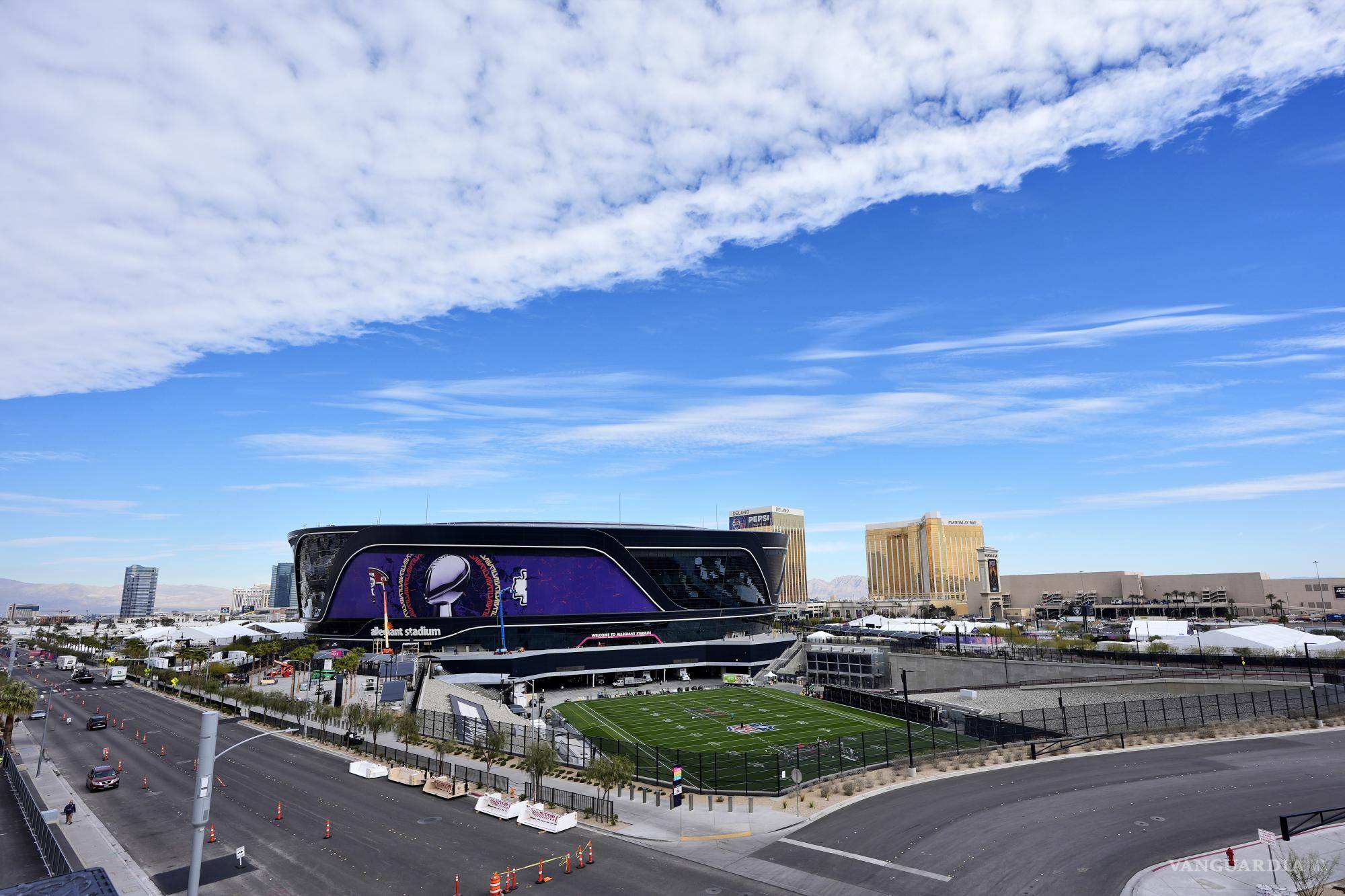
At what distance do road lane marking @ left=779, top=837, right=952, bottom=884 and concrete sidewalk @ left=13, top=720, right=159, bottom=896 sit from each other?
25519 mm

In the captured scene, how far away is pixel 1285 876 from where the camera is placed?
24.5 m

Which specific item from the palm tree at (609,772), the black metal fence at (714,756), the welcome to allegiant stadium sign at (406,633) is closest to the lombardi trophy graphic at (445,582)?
the welcome to allegiant stadium sign at (406,633)

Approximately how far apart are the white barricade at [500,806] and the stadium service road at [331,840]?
0.48 meters

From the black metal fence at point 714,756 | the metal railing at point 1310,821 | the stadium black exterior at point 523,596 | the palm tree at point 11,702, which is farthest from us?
the stadium black exterior at point 523,596

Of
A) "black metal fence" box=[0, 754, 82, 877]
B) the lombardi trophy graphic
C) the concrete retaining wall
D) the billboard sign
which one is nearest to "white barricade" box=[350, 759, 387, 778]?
"black metal fence" box=[0, 754, 82, 877]

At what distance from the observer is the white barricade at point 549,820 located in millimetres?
33438

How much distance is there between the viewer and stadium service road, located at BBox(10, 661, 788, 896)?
26922mm

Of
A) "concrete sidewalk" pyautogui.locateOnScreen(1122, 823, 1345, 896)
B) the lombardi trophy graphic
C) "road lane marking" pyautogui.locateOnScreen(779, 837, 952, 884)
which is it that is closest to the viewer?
"concrete sidewalk" pyautogui.locateOnScreen(1122, 823, 1345, 896)

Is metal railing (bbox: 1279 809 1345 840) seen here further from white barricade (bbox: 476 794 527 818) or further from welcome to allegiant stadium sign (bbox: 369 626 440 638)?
welcome to allegiant stadium sign (bbox: 369 626 440 638)

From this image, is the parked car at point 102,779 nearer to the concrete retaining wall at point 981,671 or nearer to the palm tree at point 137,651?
the concrete retaining wall at point 981,671

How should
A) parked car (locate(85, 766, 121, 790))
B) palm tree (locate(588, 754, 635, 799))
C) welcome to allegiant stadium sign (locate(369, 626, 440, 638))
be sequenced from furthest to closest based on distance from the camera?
1. welcome to allegiant stadium sign (locate(369, 626, 440, 638))
2. parked car (locate(85, 766, 121, 790))
3. palm tree (locate(588, 754, 635, 799))

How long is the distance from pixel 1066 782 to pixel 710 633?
90293 millimetres

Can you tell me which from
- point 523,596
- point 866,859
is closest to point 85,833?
point 866,859

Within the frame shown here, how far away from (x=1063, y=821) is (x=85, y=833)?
4632cm
